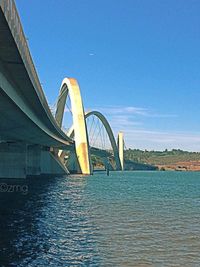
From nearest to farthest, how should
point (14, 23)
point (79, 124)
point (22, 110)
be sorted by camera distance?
point (14, 23) → point (22, 110) → point (79, 124)

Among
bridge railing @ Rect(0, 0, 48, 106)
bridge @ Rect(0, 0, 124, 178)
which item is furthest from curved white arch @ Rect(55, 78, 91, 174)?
bridge railing @ Rect(0, 0, 48, 106)

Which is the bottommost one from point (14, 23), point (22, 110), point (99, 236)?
point (99, 236)

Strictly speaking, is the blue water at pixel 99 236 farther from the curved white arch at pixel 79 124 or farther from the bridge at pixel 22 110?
the curved white arch at pixel 79 124

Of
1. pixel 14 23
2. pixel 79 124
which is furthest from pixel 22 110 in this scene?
pixel 79 124

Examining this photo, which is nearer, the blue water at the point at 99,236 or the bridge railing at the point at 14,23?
the bridge railing at the point at 14,23

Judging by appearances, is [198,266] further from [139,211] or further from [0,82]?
[139,211]

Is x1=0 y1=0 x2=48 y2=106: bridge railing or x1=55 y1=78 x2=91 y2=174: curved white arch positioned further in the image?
x1=55 y1=78 x2=91 y2=174: curved white arch

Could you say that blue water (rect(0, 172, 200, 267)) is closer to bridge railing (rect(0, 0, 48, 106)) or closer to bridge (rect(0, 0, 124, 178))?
bridge (rect(0, 0, 124, 178))

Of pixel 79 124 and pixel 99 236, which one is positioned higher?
pixel 79 124

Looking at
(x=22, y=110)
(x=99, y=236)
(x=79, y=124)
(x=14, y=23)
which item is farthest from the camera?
(x=79, y=124)

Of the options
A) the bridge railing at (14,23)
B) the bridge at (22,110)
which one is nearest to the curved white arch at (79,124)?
the bridge at (22,110)

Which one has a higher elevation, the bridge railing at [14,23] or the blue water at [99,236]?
the bridge railing at [14,23]

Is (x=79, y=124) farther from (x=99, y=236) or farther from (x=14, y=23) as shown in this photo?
(x=14, y=23)

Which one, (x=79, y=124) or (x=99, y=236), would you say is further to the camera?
(x=79, y=124)
